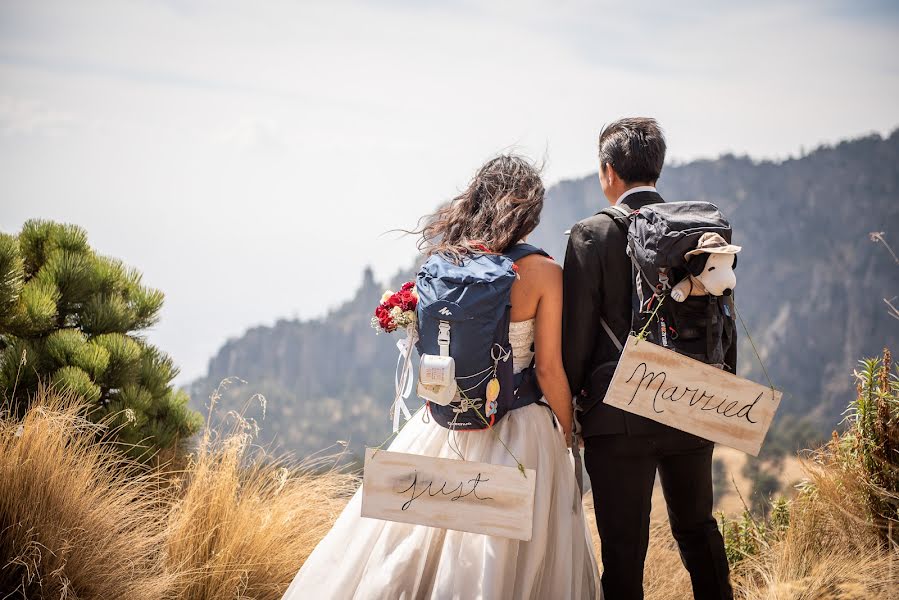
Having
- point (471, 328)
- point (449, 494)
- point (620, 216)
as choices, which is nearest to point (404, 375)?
point (471, 328)

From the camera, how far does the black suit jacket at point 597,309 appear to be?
8.20ft

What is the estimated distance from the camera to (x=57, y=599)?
8.53 feet

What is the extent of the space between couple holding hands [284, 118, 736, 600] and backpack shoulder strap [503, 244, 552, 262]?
2cm

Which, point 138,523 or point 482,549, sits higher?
point 482,549

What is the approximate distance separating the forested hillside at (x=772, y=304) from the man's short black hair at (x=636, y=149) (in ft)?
216

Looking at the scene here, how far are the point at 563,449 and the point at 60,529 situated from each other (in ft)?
6.19

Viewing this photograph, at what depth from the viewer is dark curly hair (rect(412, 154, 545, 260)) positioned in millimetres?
2627

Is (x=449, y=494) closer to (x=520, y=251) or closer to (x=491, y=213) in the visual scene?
(x=520, y=251)

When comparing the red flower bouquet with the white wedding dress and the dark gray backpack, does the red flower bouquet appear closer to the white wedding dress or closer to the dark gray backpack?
the white wedding dress

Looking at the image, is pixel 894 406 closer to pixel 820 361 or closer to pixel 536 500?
pixel 536 500

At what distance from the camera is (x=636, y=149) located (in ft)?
8.45

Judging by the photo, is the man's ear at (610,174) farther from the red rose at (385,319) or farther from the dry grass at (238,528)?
the dry grass at (238,528)

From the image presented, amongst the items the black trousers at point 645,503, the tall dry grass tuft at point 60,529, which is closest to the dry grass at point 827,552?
the black trousers at point 645,503

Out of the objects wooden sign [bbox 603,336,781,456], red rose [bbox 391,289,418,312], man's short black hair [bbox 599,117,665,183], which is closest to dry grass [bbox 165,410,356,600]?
red rose [bbox 391,289,418,312]
